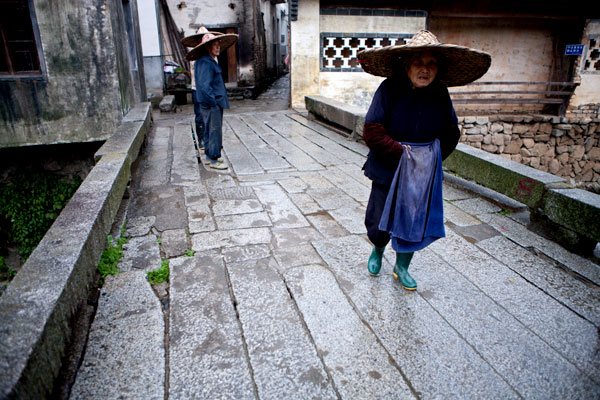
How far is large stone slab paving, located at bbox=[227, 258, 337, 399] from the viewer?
6.41ft

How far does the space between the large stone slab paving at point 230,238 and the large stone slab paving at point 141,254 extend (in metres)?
0.33

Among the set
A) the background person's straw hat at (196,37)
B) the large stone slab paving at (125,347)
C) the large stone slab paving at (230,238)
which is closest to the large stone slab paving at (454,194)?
the large stone slab paving at (230,238)

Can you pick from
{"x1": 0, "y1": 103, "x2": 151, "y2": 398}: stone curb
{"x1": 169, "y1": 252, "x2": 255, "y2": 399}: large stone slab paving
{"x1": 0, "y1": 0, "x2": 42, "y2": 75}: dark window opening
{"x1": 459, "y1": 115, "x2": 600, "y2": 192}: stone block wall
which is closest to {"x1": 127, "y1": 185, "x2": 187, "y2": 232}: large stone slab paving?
{"x1": 0, "y1": 103, "x2": 151, "y2": 398}: stone curb

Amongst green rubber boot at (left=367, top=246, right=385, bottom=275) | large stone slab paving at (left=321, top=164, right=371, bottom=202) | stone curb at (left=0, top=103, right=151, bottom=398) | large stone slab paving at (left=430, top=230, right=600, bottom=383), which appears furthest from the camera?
large stone slab paving at (left=321, top=164, right=371, bottom=202)

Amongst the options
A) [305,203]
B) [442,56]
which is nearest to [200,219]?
[305,203]

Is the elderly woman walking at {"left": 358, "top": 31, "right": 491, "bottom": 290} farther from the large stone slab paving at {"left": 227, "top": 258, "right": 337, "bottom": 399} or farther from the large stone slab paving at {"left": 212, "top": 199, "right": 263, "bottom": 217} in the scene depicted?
the large stone slab paving at {"left": 212, "top": 199, "right": 263, "bottom": 217}

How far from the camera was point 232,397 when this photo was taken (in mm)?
1886

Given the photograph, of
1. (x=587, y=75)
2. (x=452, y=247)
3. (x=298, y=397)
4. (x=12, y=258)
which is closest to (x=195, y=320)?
(x=298, y=397)

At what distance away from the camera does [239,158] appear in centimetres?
613

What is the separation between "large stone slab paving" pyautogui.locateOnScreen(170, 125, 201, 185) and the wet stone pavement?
2.38ft

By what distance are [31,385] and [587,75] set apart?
15.0m

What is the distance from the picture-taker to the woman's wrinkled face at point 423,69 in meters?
2.40

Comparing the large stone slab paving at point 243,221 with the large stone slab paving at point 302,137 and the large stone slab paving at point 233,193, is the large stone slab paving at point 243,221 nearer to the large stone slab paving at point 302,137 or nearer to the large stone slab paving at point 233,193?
the large stone slab paving at point 233,193

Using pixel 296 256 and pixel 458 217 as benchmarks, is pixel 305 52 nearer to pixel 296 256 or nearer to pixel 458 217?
pixel 458 217
